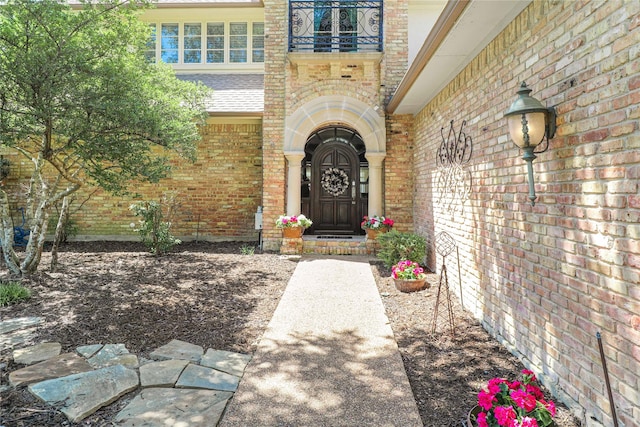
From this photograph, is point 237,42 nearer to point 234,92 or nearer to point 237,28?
point 237,28

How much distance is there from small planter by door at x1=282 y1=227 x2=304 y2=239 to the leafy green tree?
9.54ft

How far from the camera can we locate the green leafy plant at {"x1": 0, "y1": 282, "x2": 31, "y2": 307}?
177 inches

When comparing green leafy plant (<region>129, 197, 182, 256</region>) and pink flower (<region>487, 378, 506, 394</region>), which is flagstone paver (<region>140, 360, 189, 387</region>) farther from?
green leafy plant (<region>129, 197, 182, 256</region>)

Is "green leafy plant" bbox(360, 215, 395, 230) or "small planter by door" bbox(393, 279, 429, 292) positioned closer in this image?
"small planter by door" bbox(393, 279, 429, 292)

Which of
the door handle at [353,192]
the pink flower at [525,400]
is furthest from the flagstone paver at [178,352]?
the door handle at [353,192]

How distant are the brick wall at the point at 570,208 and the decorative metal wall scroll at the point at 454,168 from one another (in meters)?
0.53

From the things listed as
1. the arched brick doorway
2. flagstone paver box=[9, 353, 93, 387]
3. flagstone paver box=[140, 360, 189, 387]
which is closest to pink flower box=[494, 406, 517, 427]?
flagstone paver box=[140, 360, 189, 387]

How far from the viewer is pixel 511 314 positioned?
3332 millimetres

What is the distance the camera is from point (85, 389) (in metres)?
2.58

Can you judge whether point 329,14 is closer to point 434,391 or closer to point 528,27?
point 528,27

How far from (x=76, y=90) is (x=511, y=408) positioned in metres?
5.23

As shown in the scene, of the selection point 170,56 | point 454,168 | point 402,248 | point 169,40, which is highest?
point 169,40

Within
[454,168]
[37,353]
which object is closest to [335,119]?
[454,168]

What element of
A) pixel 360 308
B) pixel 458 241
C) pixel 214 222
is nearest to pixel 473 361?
pixel 360 308
